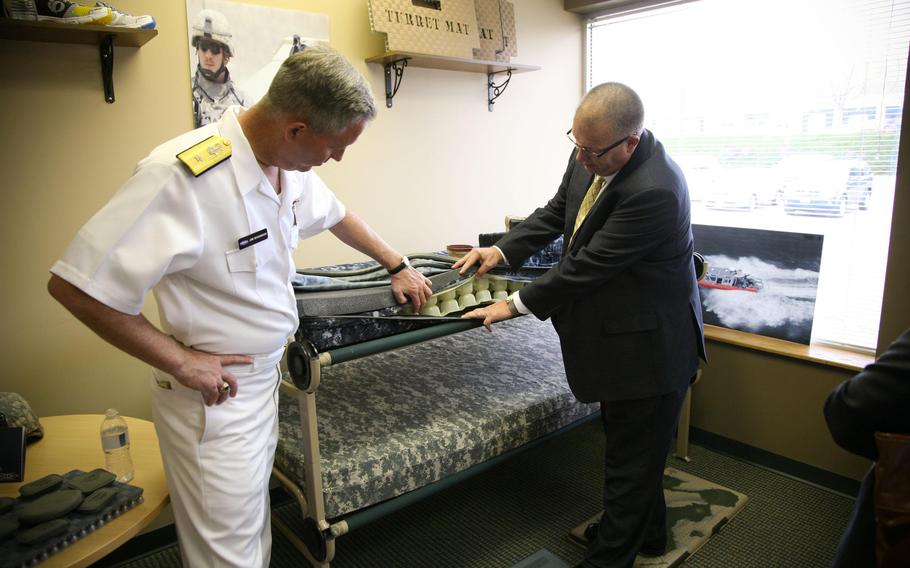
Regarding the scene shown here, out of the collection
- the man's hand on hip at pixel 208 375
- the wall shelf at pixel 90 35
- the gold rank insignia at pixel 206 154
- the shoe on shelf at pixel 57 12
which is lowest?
the man's hand on hip at pixel 208 375

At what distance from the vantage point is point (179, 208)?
1290 mm

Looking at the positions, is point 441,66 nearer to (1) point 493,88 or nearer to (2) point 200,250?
(1) point 493,88

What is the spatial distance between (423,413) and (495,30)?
81.0 inches

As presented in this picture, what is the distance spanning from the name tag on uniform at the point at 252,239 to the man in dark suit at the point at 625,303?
0.80 m

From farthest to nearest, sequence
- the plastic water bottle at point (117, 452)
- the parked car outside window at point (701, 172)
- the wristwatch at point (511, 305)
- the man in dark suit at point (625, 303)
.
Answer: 1. the parked car outside window at point (701, 172)
2. the wristwatch at point (511, 305)
3. the man in dark suit at point (625, 303)
4. the plastic water bottle at point (117, 452)

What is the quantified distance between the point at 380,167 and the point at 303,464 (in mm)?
1538

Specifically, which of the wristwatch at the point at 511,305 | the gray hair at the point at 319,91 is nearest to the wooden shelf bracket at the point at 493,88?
the wristwatch at the point at 511,305

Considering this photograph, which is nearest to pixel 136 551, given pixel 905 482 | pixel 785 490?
pixel 905 482

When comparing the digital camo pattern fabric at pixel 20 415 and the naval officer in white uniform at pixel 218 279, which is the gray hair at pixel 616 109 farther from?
the digital camo pattern fabric at pixel 20 415

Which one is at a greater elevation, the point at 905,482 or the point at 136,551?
the point at 905,482

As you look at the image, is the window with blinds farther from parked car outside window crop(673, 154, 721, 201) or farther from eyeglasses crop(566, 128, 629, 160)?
eyeglasses crop(566, 128, 629, 160)

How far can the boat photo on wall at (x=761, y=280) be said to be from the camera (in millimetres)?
2824

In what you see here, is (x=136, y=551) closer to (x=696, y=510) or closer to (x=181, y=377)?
(x=181, y=377)

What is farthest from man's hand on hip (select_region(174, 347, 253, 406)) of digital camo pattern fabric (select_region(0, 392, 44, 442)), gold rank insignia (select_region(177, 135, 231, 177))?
digital camo pattern fabric (select_region(0, 392, 44, 442))
